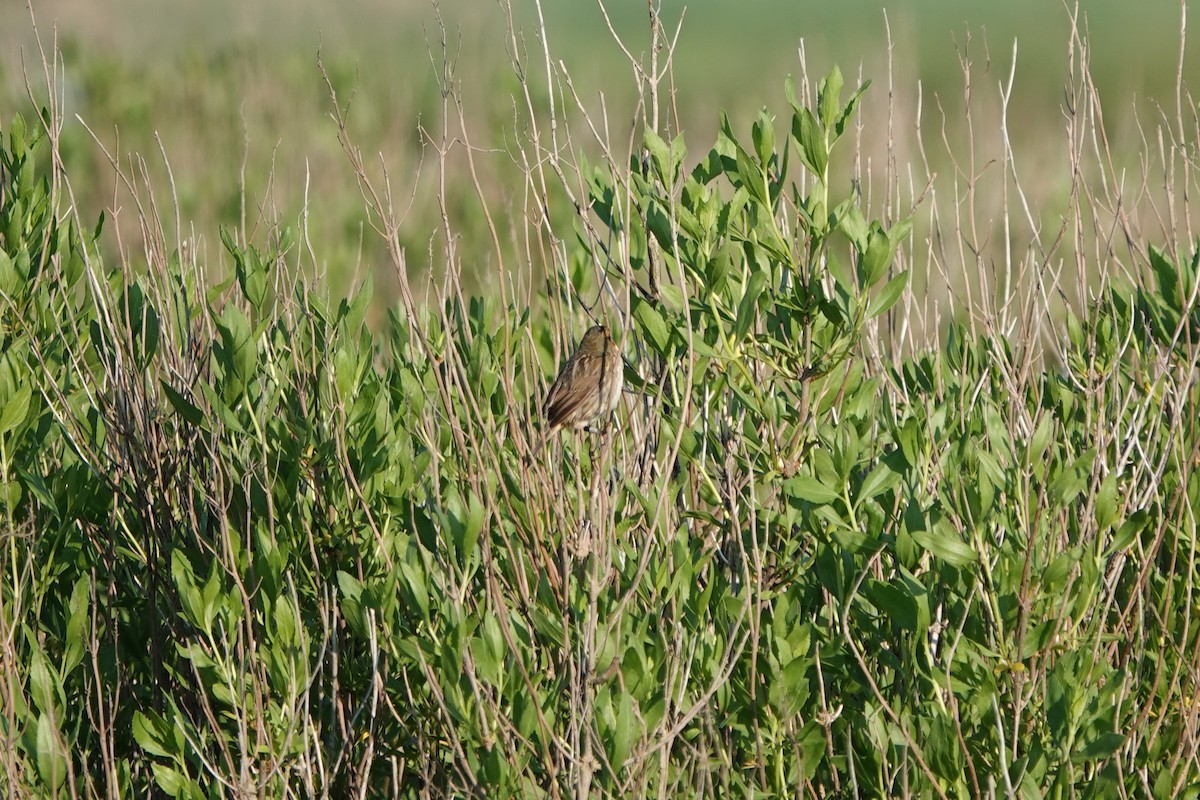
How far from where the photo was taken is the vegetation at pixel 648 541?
2.86 m

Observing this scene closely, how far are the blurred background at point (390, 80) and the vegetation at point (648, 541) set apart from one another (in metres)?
6.26

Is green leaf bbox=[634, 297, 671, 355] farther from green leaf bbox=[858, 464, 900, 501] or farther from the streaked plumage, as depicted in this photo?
the streaked plumage

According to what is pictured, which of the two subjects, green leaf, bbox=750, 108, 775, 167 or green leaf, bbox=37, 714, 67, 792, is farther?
green leaf, bbox=750, 108, 775, 167

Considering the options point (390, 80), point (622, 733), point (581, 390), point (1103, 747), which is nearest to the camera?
point (622, 733)

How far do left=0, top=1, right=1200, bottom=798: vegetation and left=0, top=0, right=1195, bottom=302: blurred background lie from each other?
20.6ft

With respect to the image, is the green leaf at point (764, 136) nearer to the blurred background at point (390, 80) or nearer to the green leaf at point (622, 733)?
the green leaf at point (622, 733)

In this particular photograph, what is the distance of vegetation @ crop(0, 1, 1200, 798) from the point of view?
2.86 m

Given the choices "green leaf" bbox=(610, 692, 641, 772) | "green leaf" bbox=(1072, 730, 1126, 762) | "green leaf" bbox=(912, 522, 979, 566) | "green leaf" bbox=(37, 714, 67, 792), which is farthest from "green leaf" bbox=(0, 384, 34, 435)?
"green leaf" bbox=(1072, 730, 1126, 762)

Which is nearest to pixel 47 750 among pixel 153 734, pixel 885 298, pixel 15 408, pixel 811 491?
pixel 153 734

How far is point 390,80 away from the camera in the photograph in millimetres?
13234

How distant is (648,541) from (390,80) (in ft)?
37.2

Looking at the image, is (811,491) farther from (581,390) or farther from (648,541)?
(581,390)

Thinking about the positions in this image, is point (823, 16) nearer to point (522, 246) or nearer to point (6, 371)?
point (522, 246)

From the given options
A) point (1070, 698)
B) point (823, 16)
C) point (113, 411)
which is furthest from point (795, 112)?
point (823, 16)
